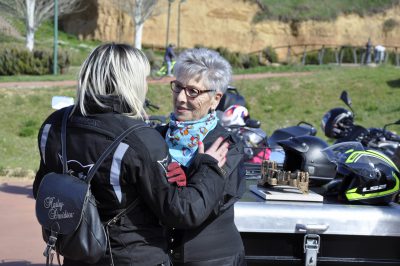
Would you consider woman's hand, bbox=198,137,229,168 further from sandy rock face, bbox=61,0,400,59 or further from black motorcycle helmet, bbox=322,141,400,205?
sandy rock face, bbox=61,0,400,59

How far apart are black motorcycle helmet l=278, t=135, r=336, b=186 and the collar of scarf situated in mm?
1336

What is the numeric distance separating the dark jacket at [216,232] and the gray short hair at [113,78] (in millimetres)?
444

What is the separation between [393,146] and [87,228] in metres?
4.39

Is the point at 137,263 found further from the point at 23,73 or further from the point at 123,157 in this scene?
the point at 23,73

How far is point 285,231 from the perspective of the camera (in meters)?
3.54

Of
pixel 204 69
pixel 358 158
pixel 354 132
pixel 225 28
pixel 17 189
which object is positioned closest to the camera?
pixel 204 69

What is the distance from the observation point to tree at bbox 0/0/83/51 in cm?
3792

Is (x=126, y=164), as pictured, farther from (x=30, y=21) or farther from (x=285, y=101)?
(x=30, y=21)

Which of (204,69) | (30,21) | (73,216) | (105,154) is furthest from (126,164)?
(30,21)

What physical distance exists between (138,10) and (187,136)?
1647 inches

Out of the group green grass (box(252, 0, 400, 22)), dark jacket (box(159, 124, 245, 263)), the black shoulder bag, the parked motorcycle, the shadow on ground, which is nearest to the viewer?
the black shoulder bag

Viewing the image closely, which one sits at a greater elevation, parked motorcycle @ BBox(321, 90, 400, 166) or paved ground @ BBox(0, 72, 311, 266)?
parked motorcycle @ BBox(321, 90, 400, 166)

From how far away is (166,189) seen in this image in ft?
7.97

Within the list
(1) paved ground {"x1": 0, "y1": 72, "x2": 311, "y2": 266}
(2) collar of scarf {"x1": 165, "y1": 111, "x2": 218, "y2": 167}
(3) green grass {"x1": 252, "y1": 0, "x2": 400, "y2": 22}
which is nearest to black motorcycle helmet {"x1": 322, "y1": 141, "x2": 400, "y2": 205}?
(2) collar of scarf {"x1": 165, "y1": 111, "x2": 218, "y2": 167}
